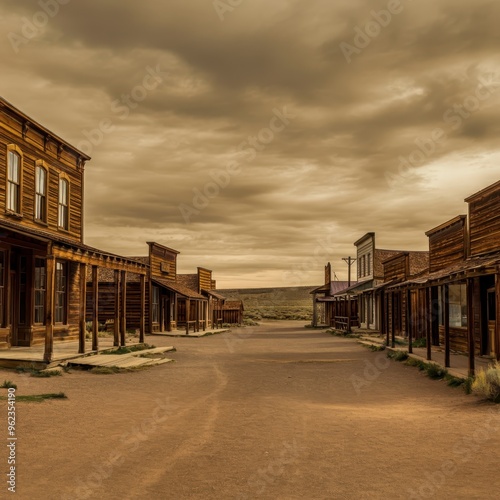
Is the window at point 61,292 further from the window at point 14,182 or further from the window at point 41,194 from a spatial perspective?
the window at point 14,182

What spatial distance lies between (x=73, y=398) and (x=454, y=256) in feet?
52.3

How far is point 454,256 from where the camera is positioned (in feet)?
74.7

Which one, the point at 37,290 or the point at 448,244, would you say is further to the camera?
the point at 448,244

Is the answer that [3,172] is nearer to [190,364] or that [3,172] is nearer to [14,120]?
[14,120]

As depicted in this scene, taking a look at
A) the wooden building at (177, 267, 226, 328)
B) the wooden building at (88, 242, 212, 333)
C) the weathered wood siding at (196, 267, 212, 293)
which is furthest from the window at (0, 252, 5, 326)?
the weathered wood siding at (196, 267, 212, 293)

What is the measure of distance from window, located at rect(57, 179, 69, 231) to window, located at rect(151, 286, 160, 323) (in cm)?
1360

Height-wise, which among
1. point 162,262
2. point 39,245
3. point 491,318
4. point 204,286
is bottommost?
point 491,318

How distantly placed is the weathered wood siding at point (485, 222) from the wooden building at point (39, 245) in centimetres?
1212

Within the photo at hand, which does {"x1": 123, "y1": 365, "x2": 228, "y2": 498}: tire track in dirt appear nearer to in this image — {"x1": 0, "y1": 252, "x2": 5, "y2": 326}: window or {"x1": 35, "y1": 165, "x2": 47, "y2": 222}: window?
{"x1": 0, "y1": 252, "x2": 5, "y2": 326}: window

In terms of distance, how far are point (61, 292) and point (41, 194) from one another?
366 centimetres

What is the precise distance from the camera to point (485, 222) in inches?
766

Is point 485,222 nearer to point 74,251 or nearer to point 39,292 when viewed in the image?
point 74,251

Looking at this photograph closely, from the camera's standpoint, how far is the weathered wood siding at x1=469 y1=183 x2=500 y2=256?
60.7ft

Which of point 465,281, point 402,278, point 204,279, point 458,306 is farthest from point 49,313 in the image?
point 204,279
